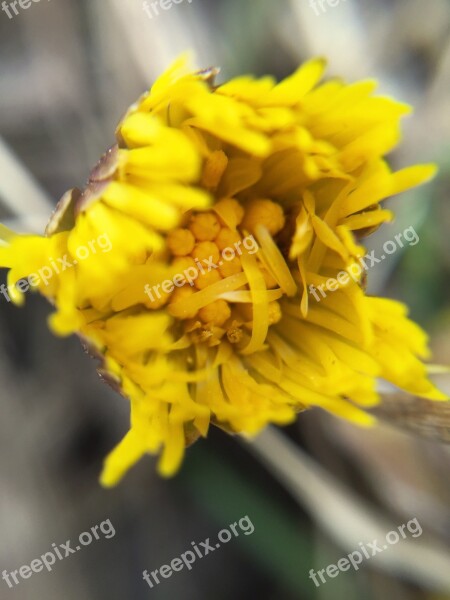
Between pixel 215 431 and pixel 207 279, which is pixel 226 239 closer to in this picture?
pixel 207 279

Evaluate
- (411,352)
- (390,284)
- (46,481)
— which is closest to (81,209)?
(411,352)

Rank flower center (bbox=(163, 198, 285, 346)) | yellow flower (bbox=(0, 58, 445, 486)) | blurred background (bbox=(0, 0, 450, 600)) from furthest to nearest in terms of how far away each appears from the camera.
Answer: blurred background (bbox=(0, 0, 450, 600)) < flower center (bbox=(163, 198, 285, 346)) < yellow flower (bbox=(0, 58, 445, 486))

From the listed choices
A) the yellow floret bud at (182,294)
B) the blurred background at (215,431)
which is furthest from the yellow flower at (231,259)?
the blurred background at (215,431)

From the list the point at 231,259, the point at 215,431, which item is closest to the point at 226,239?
the point at 231,259

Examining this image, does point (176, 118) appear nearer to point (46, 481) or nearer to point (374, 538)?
point (46, 481)

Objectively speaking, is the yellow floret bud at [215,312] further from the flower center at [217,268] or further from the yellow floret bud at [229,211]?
the yellow floret bud at [229,211]

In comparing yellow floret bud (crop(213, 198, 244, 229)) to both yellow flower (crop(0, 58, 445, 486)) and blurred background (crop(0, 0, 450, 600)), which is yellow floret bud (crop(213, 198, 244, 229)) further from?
blurred background (crop(0, 0, 450, 600))

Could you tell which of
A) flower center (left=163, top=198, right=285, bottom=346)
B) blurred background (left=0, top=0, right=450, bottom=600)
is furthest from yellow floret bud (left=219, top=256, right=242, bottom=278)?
blurred background (left=0, top=0, right=450, bottom=600)
